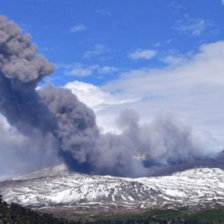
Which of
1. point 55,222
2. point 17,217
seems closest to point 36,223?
point 17,217

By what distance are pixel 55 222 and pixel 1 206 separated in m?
21.8

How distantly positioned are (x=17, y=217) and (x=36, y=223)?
565cm

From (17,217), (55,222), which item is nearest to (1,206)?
(17,217)

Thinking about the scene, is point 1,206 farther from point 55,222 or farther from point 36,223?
point 55,222

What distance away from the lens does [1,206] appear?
4473 inches

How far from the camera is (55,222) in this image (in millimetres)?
130375

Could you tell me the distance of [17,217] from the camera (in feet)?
356

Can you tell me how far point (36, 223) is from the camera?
367 feet

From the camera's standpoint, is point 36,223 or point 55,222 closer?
point 36,223

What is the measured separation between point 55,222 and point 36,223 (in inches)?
753

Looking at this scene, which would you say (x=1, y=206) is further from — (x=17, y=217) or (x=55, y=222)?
(x=55, y=222)

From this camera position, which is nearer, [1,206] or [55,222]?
[1,206]

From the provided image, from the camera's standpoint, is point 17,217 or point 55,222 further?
point 55,222
